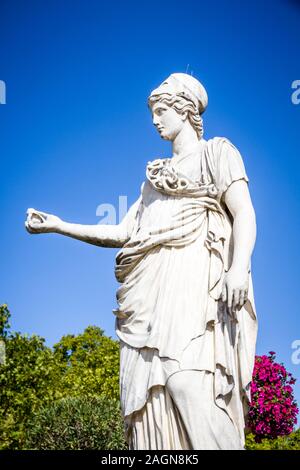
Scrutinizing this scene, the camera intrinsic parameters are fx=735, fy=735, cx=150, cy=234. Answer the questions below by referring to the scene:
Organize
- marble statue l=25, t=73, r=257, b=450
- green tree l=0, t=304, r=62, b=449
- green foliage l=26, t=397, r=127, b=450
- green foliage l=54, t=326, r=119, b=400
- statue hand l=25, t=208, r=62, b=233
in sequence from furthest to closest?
1. green foliage l=54, t=326, r=119, b=400
2. green tree l=0, t=304, r=62, b=449
3. green foliage l=26, t=397, r=127, b=450
4. statue hand l=25, t=208, r=62, b=233
5. marble statue l=25, t=73, r=257, b=450

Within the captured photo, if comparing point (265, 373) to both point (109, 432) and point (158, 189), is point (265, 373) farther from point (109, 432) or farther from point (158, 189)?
point (158, 189)

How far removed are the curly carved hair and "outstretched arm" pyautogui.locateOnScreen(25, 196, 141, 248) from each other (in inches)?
39.0

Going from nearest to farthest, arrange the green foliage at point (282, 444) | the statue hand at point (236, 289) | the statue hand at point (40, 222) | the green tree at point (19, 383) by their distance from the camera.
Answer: the statue hand at point (236, 289), the statue hand at point (40, 222), the green foliage at point (282, 444), the green tree at point (19, 383)

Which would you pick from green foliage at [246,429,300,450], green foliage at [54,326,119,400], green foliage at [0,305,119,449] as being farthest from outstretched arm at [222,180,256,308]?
green foliage at [54,326,119,400]

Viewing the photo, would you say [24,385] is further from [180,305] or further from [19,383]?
[180,305]

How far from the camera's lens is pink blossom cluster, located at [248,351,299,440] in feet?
72.7

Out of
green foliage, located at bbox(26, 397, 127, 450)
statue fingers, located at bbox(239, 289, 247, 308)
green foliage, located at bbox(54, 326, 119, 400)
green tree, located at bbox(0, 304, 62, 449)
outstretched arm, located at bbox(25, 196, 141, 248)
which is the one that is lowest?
statue fingers, located at bbox(239, 289, 247, 308)

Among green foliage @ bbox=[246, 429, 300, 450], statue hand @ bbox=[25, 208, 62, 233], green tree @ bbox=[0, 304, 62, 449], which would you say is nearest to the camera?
statue hand @ bbox=[25, 208, 62, 233]

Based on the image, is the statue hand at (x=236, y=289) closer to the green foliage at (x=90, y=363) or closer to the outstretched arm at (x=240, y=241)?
the outstretched arm at (x=240, y=241)

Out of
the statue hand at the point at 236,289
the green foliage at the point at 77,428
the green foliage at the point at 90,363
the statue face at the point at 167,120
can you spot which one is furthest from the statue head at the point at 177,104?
the green foliage at the point at 90,363

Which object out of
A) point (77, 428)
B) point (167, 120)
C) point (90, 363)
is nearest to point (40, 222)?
point (167, 120)

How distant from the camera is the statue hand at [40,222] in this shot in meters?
6.33

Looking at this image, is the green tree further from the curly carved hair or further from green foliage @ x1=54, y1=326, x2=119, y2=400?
the curly carved hair
